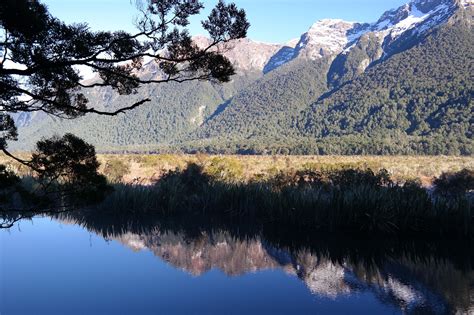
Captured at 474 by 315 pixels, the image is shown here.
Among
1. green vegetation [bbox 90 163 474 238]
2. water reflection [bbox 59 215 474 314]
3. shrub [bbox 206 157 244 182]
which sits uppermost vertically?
shrub [bbox 206 157 244 182]

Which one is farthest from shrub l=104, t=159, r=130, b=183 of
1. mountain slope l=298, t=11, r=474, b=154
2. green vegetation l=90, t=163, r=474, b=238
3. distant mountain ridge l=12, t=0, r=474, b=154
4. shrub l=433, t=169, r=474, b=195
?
mountain slope l=298, t=11, r=474, b=154

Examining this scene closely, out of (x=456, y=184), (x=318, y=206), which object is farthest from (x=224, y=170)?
(x=456, y=184)

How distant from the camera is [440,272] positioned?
9.12 m

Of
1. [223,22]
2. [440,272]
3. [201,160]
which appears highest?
[223,22]

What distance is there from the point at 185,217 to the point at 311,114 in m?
138

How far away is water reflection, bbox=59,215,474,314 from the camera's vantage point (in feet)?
26.2

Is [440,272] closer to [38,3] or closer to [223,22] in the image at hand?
[223,22]

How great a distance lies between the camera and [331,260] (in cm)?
1012

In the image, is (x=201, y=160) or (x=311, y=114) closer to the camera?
(x=201, y=160)

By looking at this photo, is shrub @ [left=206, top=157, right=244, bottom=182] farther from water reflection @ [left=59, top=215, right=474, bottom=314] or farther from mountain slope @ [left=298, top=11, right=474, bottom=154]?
mountain slope @ [left=298, top=11, right=474, bottom=154]

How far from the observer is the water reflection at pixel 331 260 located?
798 cm

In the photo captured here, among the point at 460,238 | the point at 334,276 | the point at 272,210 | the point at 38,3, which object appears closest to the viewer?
the point at 38,3

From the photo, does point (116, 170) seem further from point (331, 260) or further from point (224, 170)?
point (331, 260)

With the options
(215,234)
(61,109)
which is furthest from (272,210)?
(61,109)
